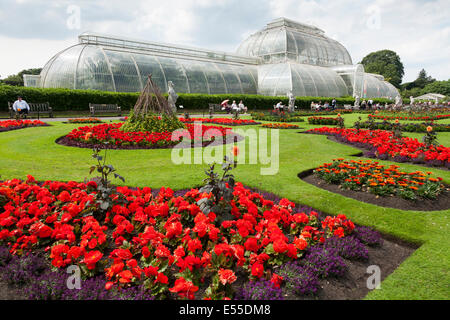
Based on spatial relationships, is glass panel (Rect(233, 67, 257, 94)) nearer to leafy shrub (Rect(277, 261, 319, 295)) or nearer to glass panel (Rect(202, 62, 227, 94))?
glass panel (Rect(202, 62, 227, 94))

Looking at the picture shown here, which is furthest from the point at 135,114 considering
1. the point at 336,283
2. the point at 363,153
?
the point at 336,283

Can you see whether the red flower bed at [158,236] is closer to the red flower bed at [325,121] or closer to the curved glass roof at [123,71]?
the red flower bed at [325,121]

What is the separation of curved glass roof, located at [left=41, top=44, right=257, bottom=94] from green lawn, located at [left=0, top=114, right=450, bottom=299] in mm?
19122

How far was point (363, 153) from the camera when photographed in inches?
356

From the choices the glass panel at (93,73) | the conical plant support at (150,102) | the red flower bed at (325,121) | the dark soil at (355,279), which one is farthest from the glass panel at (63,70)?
the dark soil at (355,279)

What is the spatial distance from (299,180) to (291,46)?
1940 inches

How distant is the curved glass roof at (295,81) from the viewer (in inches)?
1581

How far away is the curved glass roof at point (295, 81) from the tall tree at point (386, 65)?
1874 inches

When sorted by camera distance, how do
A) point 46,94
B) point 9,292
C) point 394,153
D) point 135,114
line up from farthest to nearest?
point 46,94 → point 135,114 → point 394,153 → point 9,292

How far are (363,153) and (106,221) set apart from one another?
814 centimetres

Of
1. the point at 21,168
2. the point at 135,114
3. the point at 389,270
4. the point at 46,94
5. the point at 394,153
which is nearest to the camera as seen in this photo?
the point at 389,270

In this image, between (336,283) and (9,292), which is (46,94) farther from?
(336,283)

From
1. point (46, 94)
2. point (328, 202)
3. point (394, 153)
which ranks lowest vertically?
point (328, 202)

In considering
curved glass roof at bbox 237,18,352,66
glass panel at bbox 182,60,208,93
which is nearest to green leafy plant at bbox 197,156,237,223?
glass panel at bbox 182,60,208,93
